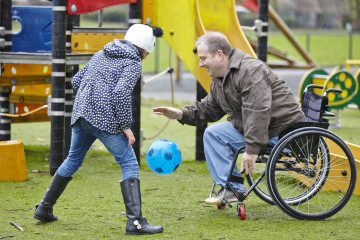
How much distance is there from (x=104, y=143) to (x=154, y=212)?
85cm

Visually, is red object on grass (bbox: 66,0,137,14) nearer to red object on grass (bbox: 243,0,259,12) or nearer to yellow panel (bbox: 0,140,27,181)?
yellow panel (bbox: 0,140,27,181)

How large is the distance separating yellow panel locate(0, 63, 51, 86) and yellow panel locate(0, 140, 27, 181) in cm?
105

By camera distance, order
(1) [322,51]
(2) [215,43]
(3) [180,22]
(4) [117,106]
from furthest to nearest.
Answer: (1) [322,51] → (3) [180,22] → (2) [215,43] → (4) [117,106]

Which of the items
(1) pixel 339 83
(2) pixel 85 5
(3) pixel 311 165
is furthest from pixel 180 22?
(1) pixel 339 83

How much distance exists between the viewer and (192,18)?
20.8ft

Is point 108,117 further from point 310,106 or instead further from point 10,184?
point 10,184

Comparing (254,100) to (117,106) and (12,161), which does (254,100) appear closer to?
(117,106)

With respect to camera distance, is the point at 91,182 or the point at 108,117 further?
the point at 91,182

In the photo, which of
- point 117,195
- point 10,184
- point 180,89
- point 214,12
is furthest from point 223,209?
point 180,89

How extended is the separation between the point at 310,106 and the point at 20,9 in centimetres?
450

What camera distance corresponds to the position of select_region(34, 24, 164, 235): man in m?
4.03

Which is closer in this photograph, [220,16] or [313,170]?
[313,170]

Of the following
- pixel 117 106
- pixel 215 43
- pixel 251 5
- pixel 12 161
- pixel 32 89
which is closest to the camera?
pixel 117 106

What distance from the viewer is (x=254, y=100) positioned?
4.24m
